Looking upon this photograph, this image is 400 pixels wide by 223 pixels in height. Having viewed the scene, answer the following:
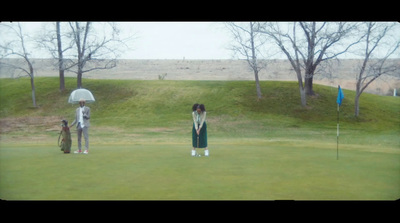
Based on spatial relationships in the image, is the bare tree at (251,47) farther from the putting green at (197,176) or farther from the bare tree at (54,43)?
the putting green at (197,176)

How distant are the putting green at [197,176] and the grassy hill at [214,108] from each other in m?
15.1

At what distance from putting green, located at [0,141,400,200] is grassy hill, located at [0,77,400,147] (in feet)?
49.5

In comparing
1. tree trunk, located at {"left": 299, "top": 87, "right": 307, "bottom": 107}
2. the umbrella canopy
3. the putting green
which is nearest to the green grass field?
the putting green

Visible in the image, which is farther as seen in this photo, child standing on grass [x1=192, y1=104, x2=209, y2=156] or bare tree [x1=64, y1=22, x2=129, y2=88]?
bare tree [x1=64, y1=22, x2=129, y2=88]

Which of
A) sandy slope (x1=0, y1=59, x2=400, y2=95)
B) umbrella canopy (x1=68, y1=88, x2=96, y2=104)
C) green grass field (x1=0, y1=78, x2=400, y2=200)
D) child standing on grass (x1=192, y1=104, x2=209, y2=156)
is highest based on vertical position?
sandy slope (x1=0, y1=59, x2=400, y2=95)

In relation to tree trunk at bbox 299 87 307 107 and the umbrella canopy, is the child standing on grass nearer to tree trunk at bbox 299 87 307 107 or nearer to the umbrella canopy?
the umbrella canopy

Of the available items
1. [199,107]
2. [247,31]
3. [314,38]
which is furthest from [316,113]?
[199,107]

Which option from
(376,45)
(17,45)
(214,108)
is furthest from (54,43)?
(376,45)

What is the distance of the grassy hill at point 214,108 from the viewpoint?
3441 cm

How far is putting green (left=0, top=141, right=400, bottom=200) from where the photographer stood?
31.9ft

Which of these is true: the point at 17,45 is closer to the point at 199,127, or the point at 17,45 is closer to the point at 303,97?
the point at 303,97

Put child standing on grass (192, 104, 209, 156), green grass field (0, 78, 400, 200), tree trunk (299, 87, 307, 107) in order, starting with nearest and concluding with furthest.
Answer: green grass field (0, 78, 400, 200), child standing on grass (192, 104, 209, 156), tree trunk (299, 87, 307, 107)
